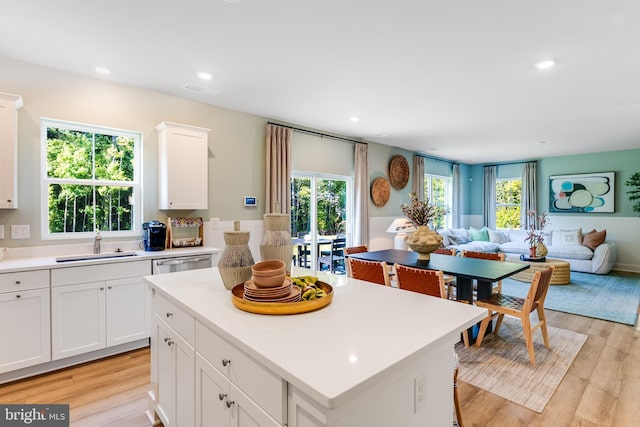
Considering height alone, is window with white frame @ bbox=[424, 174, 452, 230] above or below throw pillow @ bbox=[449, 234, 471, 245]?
above

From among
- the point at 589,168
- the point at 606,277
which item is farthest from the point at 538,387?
the point at 589,168

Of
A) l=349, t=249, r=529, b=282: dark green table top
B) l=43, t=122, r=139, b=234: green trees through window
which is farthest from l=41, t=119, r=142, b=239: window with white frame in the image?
l=349, t=249, r=529, b=282: dark green table top

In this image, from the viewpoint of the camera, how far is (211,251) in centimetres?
351

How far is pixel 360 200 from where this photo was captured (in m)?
5.76

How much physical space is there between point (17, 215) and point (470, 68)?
14.3 feet

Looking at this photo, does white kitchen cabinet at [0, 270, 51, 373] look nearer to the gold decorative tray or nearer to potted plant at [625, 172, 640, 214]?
the gold decorative tray

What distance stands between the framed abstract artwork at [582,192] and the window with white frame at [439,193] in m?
2.38

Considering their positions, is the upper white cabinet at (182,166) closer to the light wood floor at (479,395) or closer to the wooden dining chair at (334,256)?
the light wood floor at (479,395)

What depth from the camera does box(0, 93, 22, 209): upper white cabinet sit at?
260 centimetres

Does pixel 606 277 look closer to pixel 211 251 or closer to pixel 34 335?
pixel 211 251

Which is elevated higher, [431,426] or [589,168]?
[589,168]

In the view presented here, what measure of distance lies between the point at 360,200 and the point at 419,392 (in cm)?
476

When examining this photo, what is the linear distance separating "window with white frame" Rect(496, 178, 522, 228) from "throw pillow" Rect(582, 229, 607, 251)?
1799mm

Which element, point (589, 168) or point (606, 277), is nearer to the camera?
point (606, 277)
